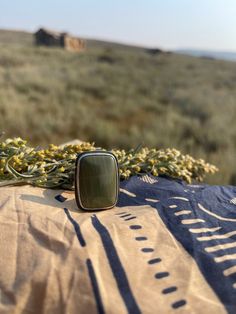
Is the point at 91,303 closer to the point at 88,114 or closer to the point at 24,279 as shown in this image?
the point at 24,279

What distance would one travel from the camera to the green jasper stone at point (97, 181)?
123 cm

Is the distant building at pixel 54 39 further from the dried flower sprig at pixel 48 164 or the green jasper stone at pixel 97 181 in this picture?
the green jasper stone at pixel 97 181

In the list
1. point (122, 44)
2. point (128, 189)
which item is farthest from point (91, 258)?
point (122, 44)

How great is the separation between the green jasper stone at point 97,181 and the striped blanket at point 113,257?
40mm

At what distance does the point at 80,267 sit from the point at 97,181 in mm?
365

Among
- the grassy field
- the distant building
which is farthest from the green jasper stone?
the distant building

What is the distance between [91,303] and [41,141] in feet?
16.0

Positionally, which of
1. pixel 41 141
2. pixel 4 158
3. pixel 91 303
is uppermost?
pixel 4 158

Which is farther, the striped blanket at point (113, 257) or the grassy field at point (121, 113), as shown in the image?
the grassy field at point (121, 113)

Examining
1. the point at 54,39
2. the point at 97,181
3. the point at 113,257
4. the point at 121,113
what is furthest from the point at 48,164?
the point at 54,39

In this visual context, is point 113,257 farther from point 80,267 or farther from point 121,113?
point 121,113

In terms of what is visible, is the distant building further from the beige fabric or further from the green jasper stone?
the beige fabric

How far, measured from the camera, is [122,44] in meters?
54.4

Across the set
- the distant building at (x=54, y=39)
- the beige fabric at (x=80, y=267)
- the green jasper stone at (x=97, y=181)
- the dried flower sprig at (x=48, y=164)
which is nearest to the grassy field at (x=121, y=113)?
the dried flower sprig at (x=48, y=164)
